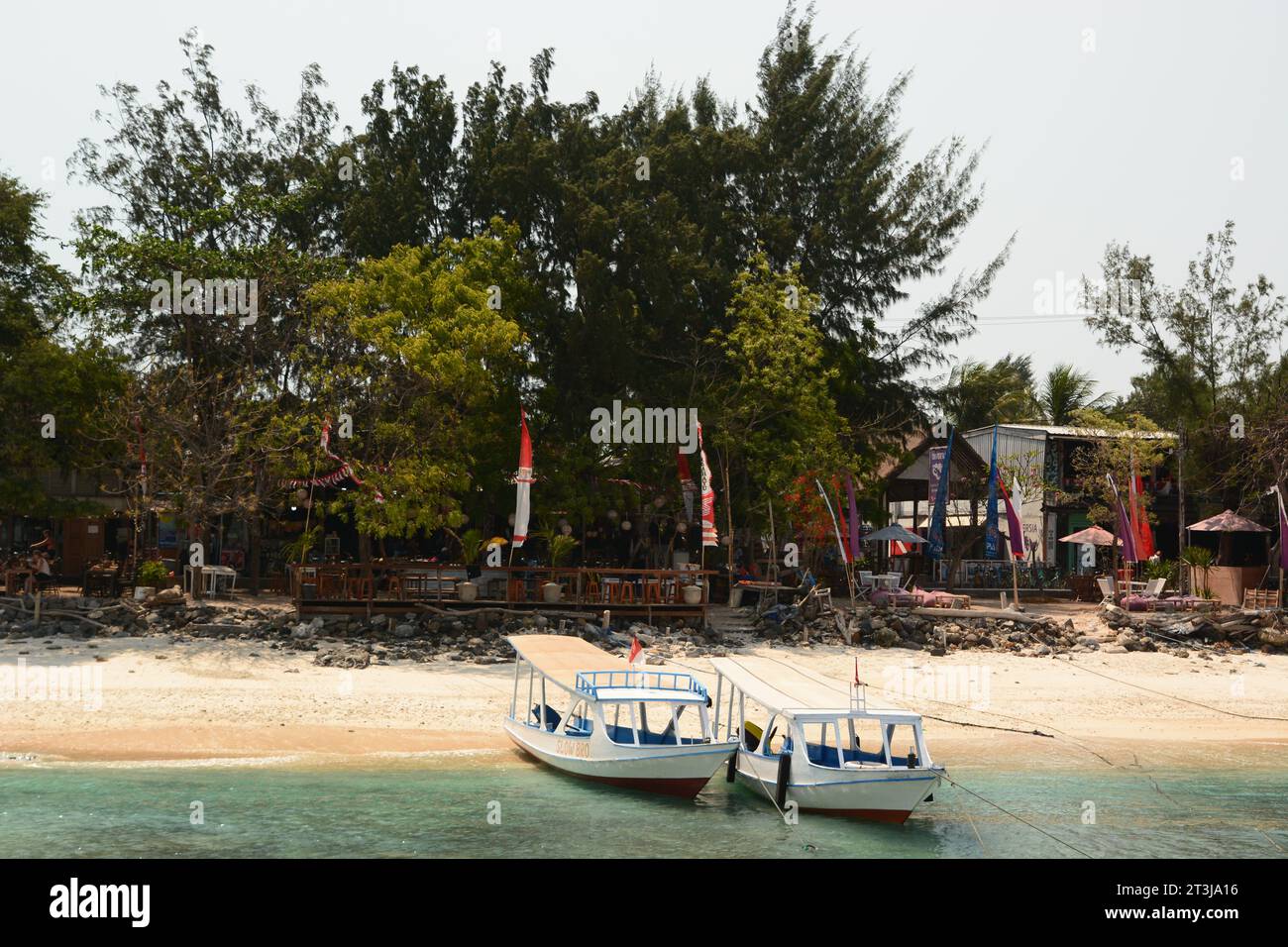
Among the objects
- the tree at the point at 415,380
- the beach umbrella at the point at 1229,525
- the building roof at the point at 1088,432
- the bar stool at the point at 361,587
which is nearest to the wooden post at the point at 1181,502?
the building roof at the point at 1088,432

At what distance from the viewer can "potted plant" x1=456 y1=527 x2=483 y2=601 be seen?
28672mm

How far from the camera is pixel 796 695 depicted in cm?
1653

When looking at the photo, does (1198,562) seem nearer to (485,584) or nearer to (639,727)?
(485,584)

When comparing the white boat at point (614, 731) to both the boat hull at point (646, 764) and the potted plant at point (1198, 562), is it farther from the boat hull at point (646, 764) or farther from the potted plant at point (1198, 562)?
the potted plant at point (1198, 562)

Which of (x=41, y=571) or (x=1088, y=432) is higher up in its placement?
(x=1088, y=432)

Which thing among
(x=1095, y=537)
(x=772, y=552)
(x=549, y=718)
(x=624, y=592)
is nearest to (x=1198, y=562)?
(x=1095, y=537)

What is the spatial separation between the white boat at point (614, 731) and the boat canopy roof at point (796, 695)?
28.7 inches

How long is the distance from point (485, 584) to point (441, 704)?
26.1ft

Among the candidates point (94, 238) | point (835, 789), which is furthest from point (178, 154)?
point (835, 789)

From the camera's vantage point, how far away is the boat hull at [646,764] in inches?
634

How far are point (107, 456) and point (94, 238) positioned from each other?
6207 mm

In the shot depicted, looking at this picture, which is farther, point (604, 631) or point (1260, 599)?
point (1260, 599)

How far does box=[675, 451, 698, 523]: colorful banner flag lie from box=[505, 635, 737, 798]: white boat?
47.9 ft

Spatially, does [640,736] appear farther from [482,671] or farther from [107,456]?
[107,456]
